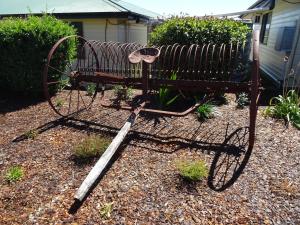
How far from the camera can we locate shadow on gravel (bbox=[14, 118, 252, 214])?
151 inches

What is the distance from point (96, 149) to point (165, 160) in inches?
40.9

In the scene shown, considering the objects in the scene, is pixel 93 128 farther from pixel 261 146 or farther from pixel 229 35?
pixel 229 35

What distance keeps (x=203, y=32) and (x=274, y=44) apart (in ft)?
19.1

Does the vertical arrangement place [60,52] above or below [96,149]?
above

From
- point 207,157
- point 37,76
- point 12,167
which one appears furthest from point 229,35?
point 12,167

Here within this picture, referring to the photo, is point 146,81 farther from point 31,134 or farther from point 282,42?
point 282,42

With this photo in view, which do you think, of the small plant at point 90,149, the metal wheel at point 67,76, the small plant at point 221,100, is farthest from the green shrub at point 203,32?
the small plant at point 90,149

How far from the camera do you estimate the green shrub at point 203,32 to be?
7062 millimetres

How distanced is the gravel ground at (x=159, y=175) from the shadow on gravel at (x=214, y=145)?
0.01 m

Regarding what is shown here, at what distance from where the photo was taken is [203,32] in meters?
7.14

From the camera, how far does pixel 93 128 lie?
554 centimetres

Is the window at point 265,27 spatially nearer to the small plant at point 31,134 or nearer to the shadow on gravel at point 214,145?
the shadow on gravel at point 214,145

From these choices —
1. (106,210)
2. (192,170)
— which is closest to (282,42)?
(192,170)

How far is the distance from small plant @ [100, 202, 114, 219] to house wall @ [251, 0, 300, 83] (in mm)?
6655
